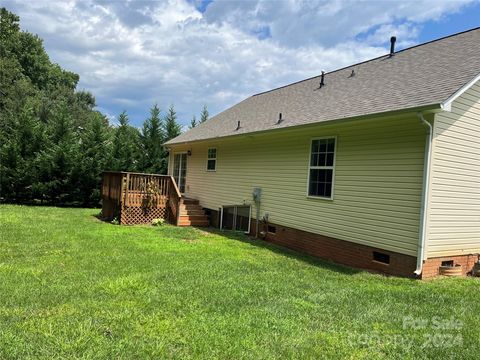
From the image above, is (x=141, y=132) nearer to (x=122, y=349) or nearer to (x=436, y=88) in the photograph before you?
(x=436, y=88)

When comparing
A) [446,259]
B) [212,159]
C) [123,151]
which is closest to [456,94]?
[446,259]

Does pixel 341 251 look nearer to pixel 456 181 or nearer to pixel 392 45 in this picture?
pixel 456 181

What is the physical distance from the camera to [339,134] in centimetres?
828

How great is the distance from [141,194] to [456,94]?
31.4 ft

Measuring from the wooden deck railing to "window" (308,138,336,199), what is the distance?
5.31 m

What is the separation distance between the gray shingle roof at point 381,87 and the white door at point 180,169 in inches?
142

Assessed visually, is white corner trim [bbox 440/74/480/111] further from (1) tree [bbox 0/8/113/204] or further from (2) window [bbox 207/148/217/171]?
(1) tree [bbox 0/8/113/204]

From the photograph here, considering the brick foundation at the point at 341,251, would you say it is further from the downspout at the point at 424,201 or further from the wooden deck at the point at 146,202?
the wooden deck at the point at 146,202

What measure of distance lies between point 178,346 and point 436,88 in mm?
6102

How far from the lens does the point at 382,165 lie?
7191 mm

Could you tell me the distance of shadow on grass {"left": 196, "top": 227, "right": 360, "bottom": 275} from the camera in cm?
735

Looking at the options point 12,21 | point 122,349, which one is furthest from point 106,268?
point 12,21

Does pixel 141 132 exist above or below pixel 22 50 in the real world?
below

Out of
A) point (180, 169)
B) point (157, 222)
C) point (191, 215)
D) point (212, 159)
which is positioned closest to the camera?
point (157, 222)
